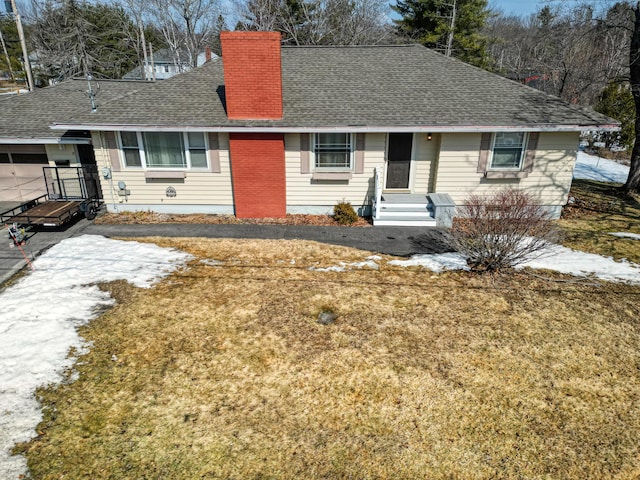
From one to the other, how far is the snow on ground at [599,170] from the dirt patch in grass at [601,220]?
5.92 feet

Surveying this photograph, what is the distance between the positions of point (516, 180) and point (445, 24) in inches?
903

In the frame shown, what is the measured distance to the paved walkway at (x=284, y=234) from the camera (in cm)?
1015

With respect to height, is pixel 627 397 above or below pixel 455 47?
below

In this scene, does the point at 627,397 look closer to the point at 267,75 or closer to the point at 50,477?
the point at 50,477

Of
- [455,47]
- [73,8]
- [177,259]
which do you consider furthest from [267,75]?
[73,8]

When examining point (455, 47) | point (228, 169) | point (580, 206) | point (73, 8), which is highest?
point (73, 8)

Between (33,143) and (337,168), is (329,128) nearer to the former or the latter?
(337,168)

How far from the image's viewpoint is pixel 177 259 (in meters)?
9.42

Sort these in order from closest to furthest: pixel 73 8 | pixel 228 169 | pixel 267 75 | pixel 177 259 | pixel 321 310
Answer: pixel 321 310, pixel 177 259, pixel 267 75, pixel 228 169, pixel 73 8

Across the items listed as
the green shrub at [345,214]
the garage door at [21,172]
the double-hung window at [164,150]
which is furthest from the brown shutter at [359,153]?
the garage door at [21,172]

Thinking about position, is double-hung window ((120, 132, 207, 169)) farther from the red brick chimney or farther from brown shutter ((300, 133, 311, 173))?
brown shutter ((300, 133, 311, 173))

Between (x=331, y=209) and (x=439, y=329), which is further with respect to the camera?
(x=331, y=209)

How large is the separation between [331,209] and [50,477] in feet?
32.2

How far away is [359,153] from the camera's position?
12039mm
